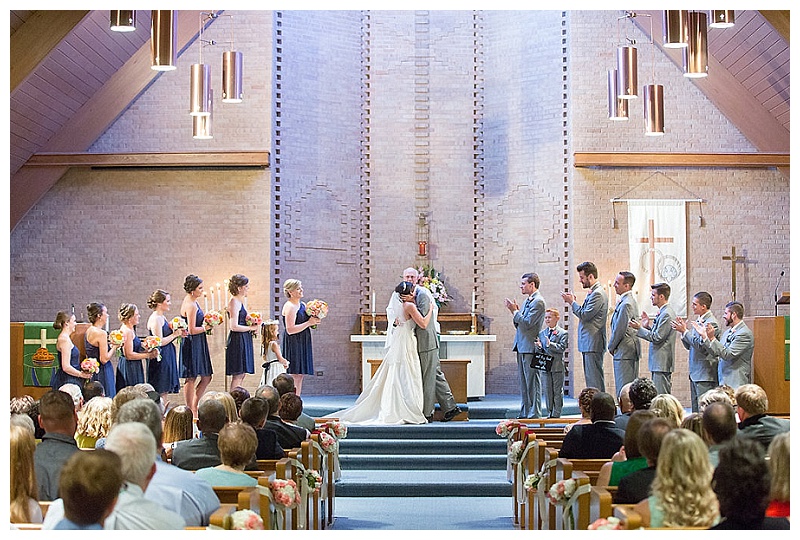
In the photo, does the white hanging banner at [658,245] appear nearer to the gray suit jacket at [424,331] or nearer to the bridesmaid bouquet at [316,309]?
the gray suit jacket at [424,331]

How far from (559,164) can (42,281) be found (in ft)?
21.9

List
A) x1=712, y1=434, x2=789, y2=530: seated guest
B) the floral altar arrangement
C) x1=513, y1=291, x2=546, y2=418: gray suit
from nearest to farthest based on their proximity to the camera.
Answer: x1=712, y1=434, x2=789, y2=530: seated guest, x1=513, y1=291, x2=546, y2=418: gray suit, the floral altar arrangement

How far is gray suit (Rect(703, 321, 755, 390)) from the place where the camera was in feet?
30.0

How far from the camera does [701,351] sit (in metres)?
9.45

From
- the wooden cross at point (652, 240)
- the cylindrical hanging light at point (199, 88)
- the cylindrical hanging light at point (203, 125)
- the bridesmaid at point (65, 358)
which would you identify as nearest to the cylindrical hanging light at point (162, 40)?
the bridesmaid at point (65, 358)

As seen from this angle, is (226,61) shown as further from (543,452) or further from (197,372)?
(543,452)

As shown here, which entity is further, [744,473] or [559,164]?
[559,164]

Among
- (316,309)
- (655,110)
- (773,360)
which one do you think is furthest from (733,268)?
(316,309)

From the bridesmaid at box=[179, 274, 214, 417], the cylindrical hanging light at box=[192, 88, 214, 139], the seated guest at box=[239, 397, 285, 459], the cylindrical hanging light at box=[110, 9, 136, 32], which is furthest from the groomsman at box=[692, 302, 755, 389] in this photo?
the cylindrical hanging light at box=[192, 88, 214, 139]

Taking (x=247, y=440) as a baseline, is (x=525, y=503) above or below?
below

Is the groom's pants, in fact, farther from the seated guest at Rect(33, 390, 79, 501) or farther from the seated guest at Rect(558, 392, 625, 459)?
the seated guest at Rect(33, 390, 79, 501)

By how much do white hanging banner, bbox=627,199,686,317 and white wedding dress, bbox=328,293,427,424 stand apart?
4.12 meters

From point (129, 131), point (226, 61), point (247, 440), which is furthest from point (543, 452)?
point (129, 131)

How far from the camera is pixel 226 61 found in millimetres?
11383
